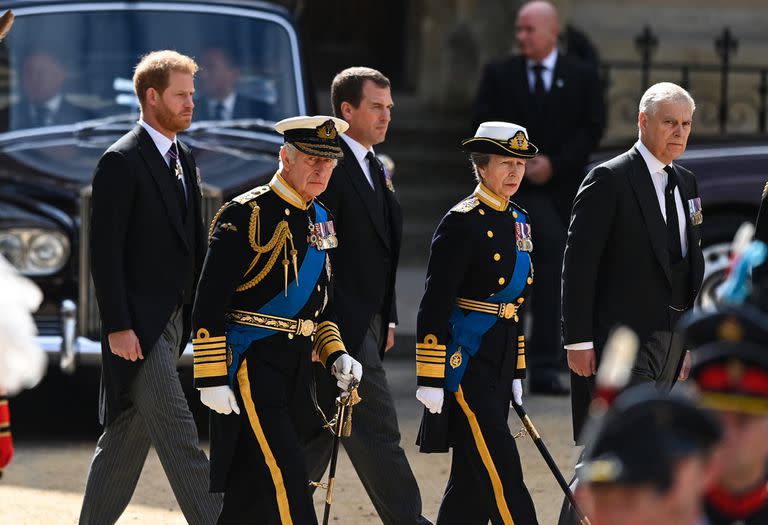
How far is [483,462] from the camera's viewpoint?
615 centimetres

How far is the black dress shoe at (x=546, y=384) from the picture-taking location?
394 inches

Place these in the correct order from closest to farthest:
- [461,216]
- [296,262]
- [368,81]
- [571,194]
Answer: [296,262] → [461,216] → [368,81] → [571,194]

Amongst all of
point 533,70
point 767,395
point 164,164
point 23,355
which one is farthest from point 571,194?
point 767,395

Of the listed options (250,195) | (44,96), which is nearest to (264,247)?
(250,195)

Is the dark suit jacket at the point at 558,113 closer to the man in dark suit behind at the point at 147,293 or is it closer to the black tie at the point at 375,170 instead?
the black tie at the point at 375,170

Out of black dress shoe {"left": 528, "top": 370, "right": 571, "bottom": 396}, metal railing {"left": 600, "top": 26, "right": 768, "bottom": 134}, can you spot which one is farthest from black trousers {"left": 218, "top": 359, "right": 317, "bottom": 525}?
metal railing {"left": 600, "top": 26, "right": 768, "bottom": 134}

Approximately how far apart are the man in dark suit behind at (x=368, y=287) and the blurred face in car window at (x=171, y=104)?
Result: 0.68m

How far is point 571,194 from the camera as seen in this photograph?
10.3 m

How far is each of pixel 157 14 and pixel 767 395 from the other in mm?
6820

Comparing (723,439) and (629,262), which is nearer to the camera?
(723,439)

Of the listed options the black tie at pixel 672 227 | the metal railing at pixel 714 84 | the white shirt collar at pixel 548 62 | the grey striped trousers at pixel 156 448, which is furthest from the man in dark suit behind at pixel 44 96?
the metal railing at pixel 714 84

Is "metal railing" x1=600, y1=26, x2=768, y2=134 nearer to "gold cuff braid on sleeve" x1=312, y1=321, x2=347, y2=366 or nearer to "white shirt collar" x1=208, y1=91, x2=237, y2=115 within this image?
"white shirt collar" x1=208, y1=91, x2=237, y2=115

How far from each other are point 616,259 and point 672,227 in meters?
0.25

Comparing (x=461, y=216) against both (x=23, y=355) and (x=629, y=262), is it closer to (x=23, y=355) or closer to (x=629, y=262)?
(x=629, y=262)
